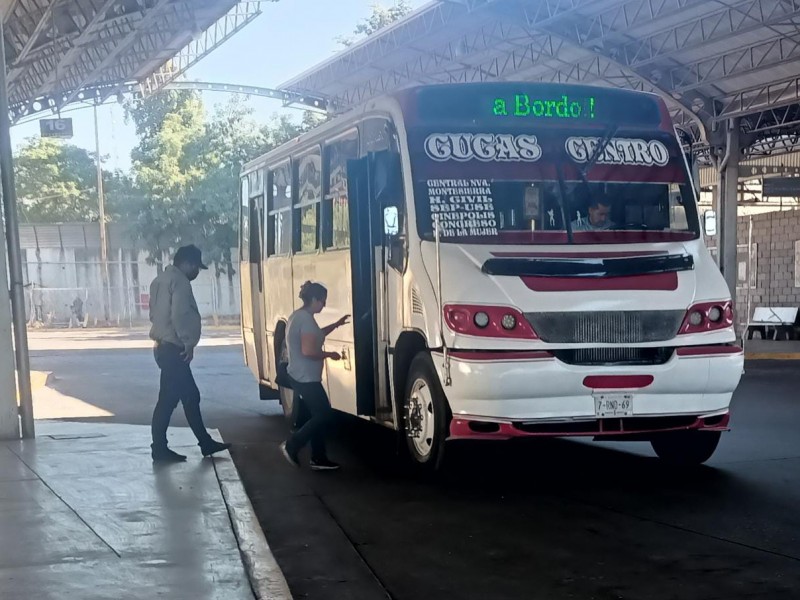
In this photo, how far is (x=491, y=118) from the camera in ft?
28.5

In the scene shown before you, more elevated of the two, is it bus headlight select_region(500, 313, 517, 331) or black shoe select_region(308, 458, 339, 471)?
bus headlight select_region(500, 313, 517, 331)

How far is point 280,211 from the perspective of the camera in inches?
480

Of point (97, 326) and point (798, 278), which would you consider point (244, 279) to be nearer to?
point (798, 278)

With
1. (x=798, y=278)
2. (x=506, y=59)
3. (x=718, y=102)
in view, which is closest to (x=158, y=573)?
(x=506, y=59)

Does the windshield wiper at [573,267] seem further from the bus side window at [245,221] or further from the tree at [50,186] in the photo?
the tree at [50,186]

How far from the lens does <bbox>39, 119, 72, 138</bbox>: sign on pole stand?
2636 cm

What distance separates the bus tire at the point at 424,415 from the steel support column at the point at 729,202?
18401mm

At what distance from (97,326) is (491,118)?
36.2m

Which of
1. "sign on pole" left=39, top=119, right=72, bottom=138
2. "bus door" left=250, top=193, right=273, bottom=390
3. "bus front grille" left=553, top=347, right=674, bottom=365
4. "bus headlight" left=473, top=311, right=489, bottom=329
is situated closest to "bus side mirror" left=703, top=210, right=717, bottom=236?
"bus front grille" left=553, top=347, right=674, bottom=365

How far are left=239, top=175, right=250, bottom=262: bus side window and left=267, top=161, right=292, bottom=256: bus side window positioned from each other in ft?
4.01

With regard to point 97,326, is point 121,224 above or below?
above

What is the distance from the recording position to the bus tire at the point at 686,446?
28.6 feet

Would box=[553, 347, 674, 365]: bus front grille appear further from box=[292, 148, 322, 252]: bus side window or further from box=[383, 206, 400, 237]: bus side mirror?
box=[292, 148, 322, 252]: bus side window

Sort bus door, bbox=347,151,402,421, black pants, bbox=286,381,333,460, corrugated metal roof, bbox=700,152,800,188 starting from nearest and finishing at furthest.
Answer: black pants, bbox=286,381,333,460 < bus door, bbox=347,151,402,421 < corrugated metal roof, bbox=700,152,800,188
